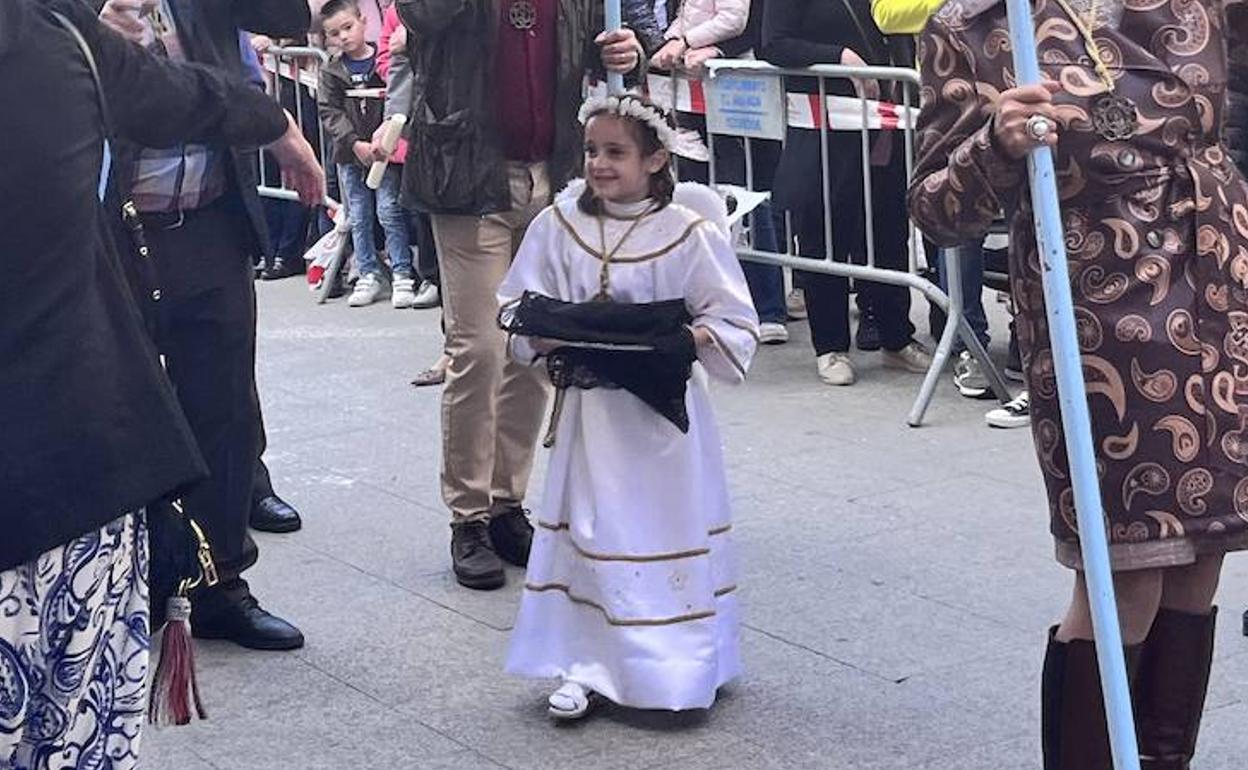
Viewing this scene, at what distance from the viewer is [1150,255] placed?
11.7ft

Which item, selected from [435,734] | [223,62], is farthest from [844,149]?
[435,734]

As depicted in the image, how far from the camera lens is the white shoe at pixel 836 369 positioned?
8281 mm

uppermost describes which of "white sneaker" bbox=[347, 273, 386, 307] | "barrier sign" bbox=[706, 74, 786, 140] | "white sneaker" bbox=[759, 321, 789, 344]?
"barrier sign" bbox=[706, 74, 786, 140]

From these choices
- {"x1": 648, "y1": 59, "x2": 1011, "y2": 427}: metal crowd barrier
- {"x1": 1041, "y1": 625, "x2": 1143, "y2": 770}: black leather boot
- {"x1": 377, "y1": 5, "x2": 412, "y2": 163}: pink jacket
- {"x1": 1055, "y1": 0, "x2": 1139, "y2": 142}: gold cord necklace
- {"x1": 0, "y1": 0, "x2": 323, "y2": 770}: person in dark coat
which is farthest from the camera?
{"x1": 377, "y1": 5, "x2": 412, "y2": 163}: pink jacket

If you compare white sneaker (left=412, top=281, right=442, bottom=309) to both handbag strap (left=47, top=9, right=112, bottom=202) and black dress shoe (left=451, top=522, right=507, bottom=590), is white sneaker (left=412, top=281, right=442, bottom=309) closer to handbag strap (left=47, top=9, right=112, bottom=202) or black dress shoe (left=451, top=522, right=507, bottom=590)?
black dress shoe (left=451, top=522, right=507, bottom=590)

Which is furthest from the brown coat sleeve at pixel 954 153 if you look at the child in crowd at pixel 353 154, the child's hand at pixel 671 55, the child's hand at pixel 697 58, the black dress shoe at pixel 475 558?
the child in crowd at pixel 353 154

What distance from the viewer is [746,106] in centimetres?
862

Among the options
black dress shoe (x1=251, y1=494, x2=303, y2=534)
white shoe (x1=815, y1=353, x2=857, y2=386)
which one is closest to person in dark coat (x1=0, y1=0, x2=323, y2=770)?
black dress shoe (x1=251, y1=494, x2=303, y2=534)

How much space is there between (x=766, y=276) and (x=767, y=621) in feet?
12.6

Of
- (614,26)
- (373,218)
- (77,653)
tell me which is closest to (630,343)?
(614,26)

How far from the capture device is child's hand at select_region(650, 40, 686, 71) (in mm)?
8096

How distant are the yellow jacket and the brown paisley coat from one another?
402 cm

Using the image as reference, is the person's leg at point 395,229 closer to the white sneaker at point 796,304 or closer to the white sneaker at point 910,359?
the white sneaker at point 796,304

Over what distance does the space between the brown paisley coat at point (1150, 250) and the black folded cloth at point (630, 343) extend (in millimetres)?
1229
